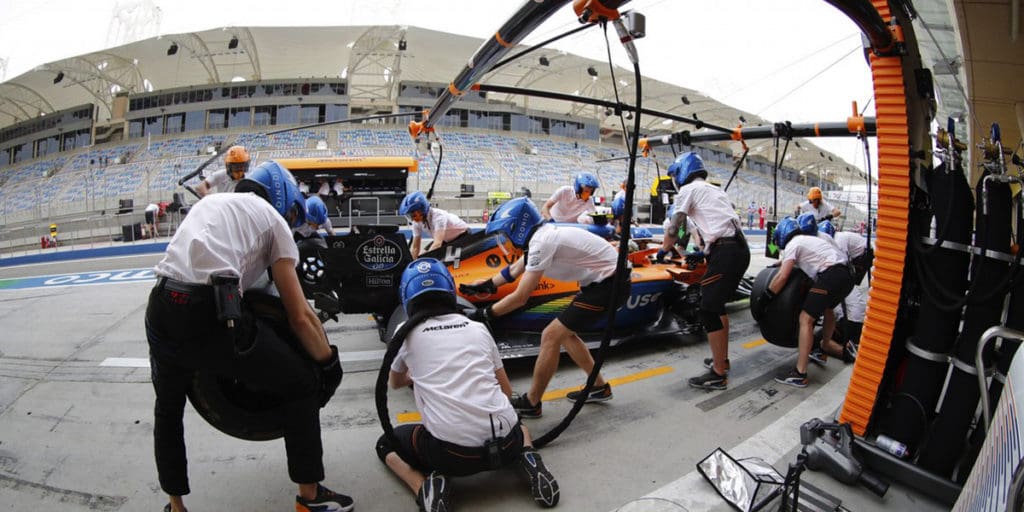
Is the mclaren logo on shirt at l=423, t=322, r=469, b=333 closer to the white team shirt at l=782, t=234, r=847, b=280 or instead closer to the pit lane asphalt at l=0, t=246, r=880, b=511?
the pit lane asphalt at l=0, t=246, r=880, b=511

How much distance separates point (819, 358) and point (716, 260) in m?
1.75

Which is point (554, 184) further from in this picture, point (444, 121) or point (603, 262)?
point (603, 262)

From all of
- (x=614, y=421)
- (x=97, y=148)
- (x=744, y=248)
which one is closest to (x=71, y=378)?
(x=614, y=421)

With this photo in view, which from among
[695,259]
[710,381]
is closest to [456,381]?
[710,381]

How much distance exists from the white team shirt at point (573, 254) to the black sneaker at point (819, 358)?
107 inches

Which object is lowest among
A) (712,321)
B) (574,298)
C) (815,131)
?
(712,321)

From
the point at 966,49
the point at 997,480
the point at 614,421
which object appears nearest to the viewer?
the point at 997,480

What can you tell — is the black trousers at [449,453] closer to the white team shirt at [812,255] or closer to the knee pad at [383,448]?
the knee pad at [383,448]

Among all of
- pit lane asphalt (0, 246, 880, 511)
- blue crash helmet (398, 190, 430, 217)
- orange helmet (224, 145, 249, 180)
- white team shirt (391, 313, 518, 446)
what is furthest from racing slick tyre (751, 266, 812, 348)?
orange helmet (224, 145, 249, 180)

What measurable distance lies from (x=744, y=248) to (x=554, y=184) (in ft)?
73.9

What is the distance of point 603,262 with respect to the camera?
3.29 m

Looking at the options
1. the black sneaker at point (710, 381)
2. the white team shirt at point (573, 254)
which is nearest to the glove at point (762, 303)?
the black sneaker at point (710, 381)

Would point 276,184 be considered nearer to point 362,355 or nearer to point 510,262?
point 362,355

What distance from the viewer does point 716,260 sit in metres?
3.86
